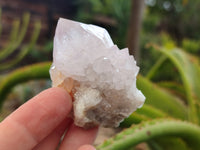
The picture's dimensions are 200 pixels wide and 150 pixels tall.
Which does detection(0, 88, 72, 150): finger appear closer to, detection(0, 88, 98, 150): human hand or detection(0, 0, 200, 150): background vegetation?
detection(0, 88, 98, 150): human hand

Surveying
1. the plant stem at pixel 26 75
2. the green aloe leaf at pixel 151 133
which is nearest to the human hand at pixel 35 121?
the green aloe leaf at pixel 151 133

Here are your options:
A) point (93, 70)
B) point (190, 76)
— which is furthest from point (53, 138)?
point (190, 76)

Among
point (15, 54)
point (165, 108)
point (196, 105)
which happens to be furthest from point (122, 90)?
point (15, 54)

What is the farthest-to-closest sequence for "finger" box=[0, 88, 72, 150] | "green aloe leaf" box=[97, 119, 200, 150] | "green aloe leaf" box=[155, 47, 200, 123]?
"green aloe leaf" box=[155, 47, 200, 123] < "green aloe leaf" box=[97, 119, 200, 150] < "finger" box=[0, 88, 72, 150]

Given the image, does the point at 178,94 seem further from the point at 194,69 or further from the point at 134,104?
the point at 134,104

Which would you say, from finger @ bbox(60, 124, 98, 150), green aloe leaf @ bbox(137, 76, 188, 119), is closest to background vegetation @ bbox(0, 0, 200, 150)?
green aloe leaf @ bbox(137, 76, 188, 119)
